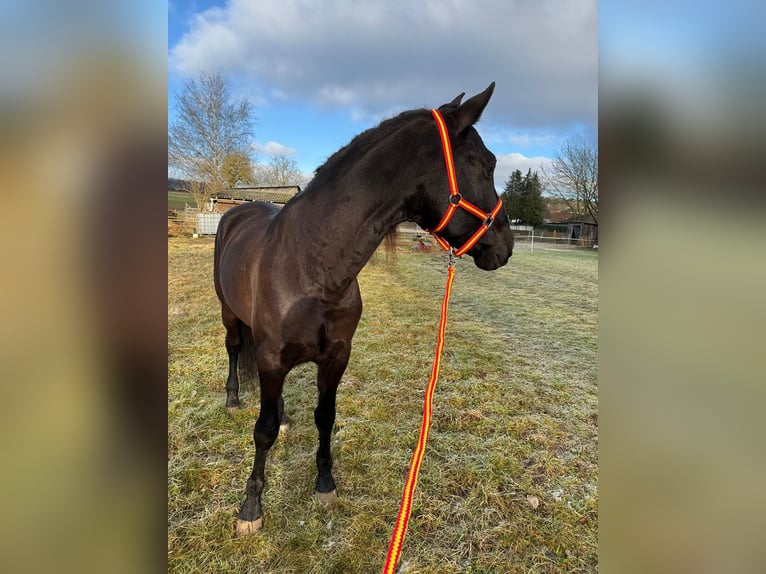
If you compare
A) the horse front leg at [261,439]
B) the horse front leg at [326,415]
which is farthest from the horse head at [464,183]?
the horse front leg at [261,439]

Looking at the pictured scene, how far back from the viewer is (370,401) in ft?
13.0

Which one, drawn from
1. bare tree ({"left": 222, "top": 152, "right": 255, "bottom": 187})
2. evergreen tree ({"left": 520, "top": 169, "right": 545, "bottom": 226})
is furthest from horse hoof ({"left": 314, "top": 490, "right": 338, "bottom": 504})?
evergreen tree ({"left": 520, "top": 169, "right": 545, "bottom": 226})

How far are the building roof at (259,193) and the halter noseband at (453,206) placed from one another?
27783mm

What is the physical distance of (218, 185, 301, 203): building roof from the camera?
2870 cm

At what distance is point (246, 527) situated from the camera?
234 cm

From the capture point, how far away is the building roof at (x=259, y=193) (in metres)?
28.7

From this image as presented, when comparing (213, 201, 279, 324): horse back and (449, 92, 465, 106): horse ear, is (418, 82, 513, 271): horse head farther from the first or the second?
(213, 201, 279, 324): horse back

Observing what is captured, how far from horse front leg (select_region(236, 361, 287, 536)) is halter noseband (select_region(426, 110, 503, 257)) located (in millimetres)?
1259

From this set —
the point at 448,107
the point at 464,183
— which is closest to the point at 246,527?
the point at 464,183

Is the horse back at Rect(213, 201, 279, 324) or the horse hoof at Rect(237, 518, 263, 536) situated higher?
the horse back at Rect(213, 201, 279, 324)

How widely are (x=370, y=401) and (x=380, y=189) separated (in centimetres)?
263

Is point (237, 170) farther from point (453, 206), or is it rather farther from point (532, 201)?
point (453, 206)
